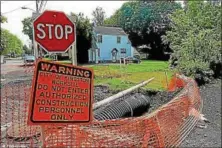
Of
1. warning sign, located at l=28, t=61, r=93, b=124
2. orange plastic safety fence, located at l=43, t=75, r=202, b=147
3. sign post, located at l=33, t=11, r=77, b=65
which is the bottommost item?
orange plastic safety fence, located at l=43, t=75, r=202, b=147

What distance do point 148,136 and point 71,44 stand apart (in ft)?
7.41

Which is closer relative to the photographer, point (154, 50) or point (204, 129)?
point (204, 129)

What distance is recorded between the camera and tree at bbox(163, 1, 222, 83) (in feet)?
62.0

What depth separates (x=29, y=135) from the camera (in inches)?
261

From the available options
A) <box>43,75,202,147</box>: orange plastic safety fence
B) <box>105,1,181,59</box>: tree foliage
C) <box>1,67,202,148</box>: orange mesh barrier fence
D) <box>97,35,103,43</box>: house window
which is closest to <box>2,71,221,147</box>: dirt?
<box>1,67,202,148</box>: orange mesh barrier fence

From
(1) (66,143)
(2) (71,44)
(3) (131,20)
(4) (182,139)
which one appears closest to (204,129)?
(4) (182,139)

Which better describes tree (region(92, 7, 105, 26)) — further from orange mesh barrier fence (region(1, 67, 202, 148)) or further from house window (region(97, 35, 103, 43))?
orange mesh barrier fence (region(1, 67, 202, 148))

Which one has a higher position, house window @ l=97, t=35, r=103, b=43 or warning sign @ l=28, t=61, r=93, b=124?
house window @ l=97, t=35, r=103, b=43

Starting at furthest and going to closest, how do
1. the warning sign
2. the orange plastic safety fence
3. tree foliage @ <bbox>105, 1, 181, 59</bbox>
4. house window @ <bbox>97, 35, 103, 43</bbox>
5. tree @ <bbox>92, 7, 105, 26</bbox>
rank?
1. tree @ <bbox>92, 7, 105, 26</bbox>
2. tree foliage @ <bbox>105, 1, 181, 59</bbox>
3. house window @ <bbox>97, 35, 103, 43</bbox>
4. the orange plastic safety fence
5. the warning sign

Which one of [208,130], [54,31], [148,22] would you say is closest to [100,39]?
[148,22]

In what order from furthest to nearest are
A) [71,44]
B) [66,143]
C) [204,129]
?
[204,129] < [66,143] < [71,44]

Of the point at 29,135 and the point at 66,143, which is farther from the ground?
the point at 66,143

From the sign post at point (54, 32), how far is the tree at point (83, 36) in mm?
33579

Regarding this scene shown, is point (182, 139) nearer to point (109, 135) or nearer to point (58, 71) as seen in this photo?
point (109, 135)
